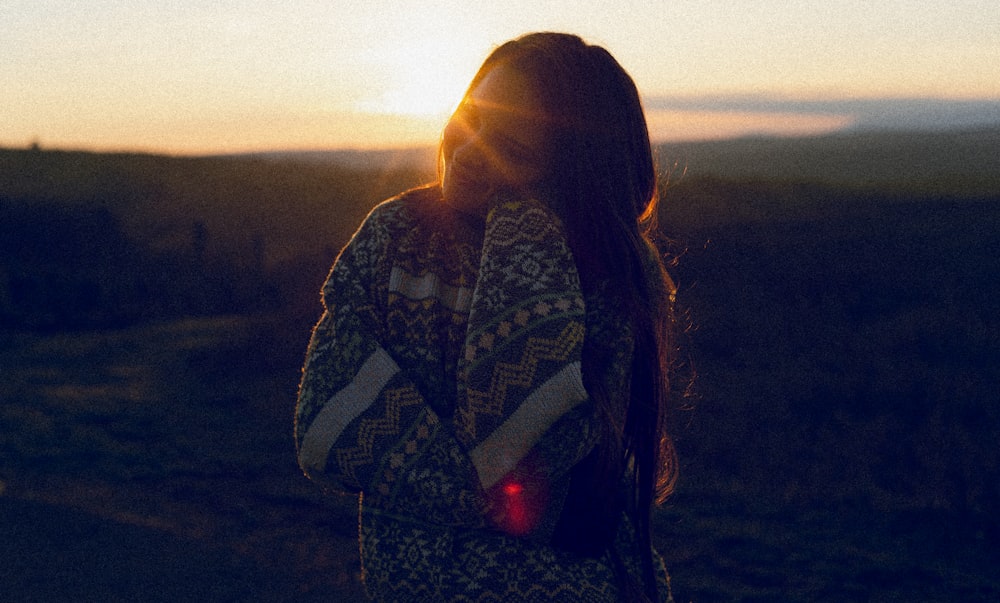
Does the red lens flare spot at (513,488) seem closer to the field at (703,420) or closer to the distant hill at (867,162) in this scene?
the field at (703,420)

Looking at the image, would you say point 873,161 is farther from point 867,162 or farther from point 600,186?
point 600,186

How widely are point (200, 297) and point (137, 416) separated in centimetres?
725

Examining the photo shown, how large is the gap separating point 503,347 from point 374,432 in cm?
27

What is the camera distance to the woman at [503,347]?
1296 millimetres

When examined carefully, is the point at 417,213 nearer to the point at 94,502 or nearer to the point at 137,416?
the point at 94,502

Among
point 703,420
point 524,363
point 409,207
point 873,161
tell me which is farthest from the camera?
point 873,161

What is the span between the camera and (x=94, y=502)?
4.89 meters

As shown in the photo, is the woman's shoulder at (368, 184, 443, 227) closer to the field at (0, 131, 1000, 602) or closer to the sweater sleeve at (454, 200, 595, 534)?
the sweater sleeve at (454, 200, 595, 534)

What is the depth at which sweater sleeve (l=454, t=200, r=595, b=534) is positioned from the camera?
1271 mm

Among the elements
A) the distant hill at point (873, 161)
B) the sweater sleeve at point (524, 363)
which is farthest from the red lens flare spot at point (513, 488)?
the distant hill at point (873, 161)

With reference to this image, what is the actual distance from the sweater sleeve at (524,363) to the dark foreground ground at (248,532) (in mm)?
2812

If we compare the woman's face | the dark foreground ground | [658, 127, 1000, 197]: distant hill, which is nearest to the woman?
the woman's face

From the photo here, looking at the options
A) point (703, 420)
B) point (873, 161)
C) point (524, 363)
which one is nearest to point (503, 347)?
point (524, 363)

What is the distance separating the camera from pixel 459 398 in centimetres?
134
